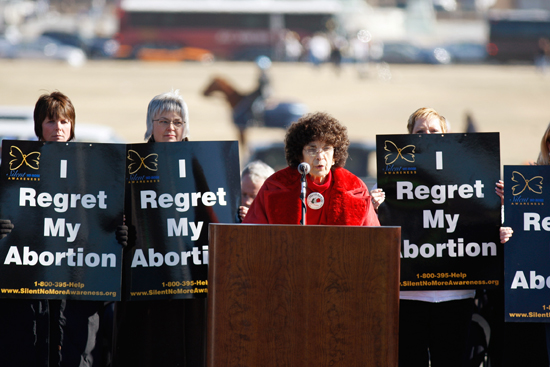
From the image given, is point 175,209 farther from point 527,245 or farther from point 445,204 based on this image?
point 527,245

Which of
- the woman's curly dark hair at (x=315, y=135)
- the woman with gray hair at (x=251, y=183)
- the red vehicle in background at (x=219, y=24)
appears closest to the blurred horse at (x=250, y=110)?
the woman with gray hair at (x=251, y=183)

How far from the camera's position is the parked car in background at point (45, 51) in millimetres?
30859

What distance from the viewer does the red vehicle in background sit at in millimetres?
34500

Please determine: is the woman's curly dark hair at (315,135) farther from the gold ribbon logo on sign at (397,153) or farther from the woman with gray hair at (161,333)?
the woman with gray hair at (161,333)

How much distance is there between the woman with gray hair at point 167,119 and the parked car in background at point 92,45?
3082cm

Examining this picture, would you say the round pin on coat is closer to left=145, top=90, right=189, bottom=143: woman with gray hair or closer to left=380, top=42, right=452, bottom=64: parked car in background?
left=145, top=90, right=189, bottom=143: woman with gray hair

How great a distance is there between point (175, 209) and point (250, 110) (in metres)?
12.7

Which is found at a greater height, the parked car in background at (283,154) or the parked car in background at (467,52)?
the parked car in background at (467,52)

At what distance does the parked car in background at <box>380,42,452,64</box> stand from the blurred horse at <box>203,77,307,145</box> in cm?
1653

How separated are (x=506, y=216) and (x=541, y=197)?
0.20 metres

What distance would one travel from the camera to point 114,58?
33.1 metres

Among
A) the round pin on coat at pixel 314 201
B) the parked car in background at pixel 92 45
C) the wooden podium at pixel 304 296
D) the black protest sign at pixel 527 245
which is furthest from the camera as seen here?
the parked car in background at pixel 92 45

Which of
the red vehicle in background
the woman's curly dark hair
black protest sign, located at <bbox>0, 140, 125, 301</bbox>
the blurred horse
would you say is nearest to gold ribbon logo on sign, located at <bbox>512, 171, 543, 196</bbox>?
the woman's curly dark hair

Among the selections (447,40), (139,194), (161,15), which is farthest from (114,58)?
(139,194)
